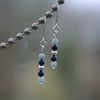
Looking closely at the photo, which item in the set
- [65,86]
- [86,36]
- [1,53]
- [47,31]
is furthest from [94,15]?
[1,53]

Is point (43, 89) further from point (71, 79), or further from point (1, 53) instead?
point (1, 53)

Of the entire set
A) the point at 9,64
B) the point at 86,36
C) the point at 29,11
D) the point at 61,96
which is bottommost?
the point at 61,96

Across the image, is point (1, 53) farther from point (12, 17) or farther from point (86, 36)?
point (86, 36)

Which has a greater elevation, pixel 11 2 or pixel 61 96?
pixel 11 2

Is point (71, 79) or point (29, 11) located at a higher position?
→ point (29, 11)

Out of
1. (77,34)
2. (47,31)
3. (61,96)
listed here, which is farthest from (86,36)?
(61,96)
